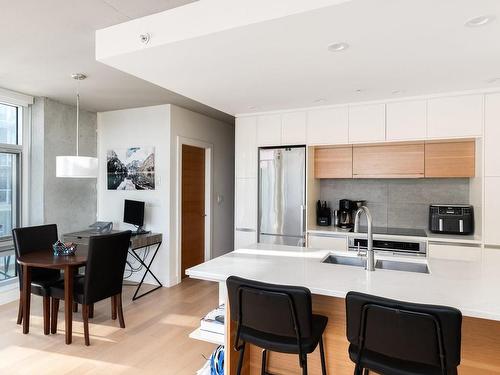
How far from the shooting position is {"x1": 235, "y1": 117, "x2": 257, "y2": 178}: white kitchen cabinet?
4.25 meters

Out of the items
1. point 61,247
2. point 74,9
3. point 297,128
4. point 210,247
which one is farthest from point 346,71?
point 210,247

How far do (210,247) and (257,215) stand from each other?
5.85ft

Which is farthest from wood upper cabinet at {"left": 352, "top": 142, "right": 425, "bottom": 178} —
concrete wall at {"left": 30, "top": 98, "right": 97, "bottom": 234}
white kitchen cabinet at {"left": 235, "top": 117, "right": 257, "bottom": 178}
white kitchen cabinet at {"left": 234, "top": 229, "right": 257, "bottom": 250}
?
concrete wall at {"left": 30, "top": 98, "right": 97, "bottom": 234}

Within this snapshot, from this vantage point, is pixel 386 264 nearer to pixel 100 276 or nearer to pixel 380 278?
pixel 380 278

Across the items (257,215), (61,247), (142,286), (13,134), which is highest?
(13,134)

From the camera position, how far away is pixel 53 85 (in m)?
3.93

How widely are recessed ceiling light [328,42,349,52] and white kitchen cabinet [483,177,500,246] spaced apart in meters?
2.13

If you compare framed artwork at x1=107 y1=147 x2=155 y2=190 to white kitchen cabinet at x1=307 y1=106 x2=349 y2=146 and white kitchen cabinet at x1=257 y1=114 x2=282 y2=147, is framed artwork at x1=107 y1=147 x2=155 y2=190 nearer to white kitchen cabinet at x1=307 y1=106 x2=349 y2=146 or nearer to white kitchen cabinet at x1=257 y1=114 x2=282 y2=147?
white kitchen cabinet at x1=257 y1=114 x2=282 y2=147

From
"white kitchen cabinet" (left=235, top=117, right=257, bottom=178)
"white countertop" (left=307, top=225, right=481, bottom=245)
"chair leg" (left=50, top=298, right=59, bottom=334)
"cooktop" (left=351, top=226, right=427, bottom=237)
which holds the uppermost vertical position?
"white kitchen cabinet" (left=235, top=117, right=257, bottom=178)

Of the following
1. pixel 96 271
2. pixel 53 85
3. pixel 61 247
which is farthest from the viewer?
pixel 53 85

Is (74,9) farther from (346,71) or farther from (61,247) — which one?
(61,247)

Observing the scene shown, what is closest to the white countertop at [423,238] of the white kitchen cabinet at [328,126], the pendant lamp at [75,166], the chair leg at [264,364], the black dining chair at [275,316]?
the white kitchen cabinet at [328,126]

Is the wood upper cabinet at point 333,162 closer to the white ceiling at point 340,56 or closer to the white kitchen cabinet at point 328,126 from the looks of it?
the white kitchen cabinet at point 328,126

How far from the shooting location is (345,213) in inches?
164
